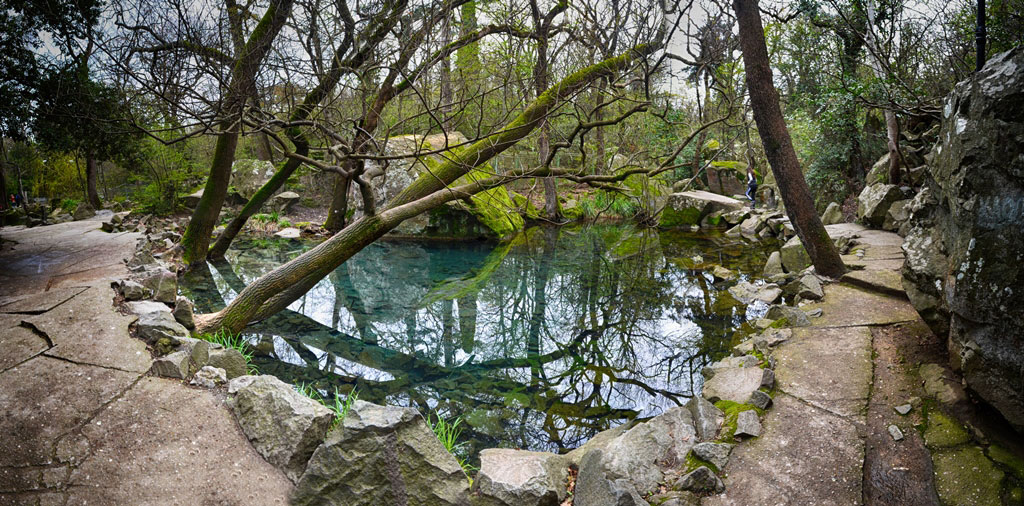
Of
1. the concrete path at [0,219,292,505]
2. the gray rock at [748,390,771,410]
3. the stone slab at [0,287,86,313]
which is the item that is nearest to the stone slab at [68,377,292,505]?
the concrete path at [0,219,292,505]

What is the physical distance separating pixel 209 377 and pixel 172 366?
0.24 m

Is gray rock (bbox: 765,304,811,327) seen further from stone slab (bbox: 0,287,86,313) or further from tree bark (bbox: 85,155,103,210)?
tree bark (bbox: 85,155,103,210)

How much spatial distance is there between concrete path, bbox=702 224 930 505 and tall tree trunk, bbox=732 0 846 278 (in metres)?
0.86

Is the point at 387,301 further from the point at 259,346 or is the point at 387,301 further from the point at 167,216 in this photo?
the point at 167,216

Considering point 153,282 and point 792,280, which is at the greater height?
point 153,282

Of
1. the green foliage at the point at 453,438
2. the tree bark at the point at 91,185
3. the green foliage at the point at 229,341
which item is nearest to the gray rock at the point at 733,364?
the green foliage at the point at 453,438

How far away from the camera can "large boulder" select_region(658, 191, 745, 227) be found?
45.1ft

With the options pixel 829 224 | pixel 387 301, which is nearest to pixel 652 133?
pixel 829 224

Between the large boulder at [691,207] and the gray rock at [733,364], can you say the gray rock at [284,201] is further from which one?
the gray rock at [733,364]

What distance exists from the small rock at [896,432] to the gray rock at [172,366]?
4.15m

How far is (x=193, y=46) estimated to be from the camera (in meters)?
3.90

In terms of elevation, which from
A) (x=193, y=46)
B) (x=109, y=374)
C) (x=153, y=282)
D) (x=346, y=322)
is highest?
(x=193, y=46)

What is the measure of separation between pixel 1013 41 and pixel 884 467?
5.68m

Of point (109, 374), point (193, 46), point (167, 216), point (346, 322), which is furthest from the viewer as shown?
point (167, 216)
